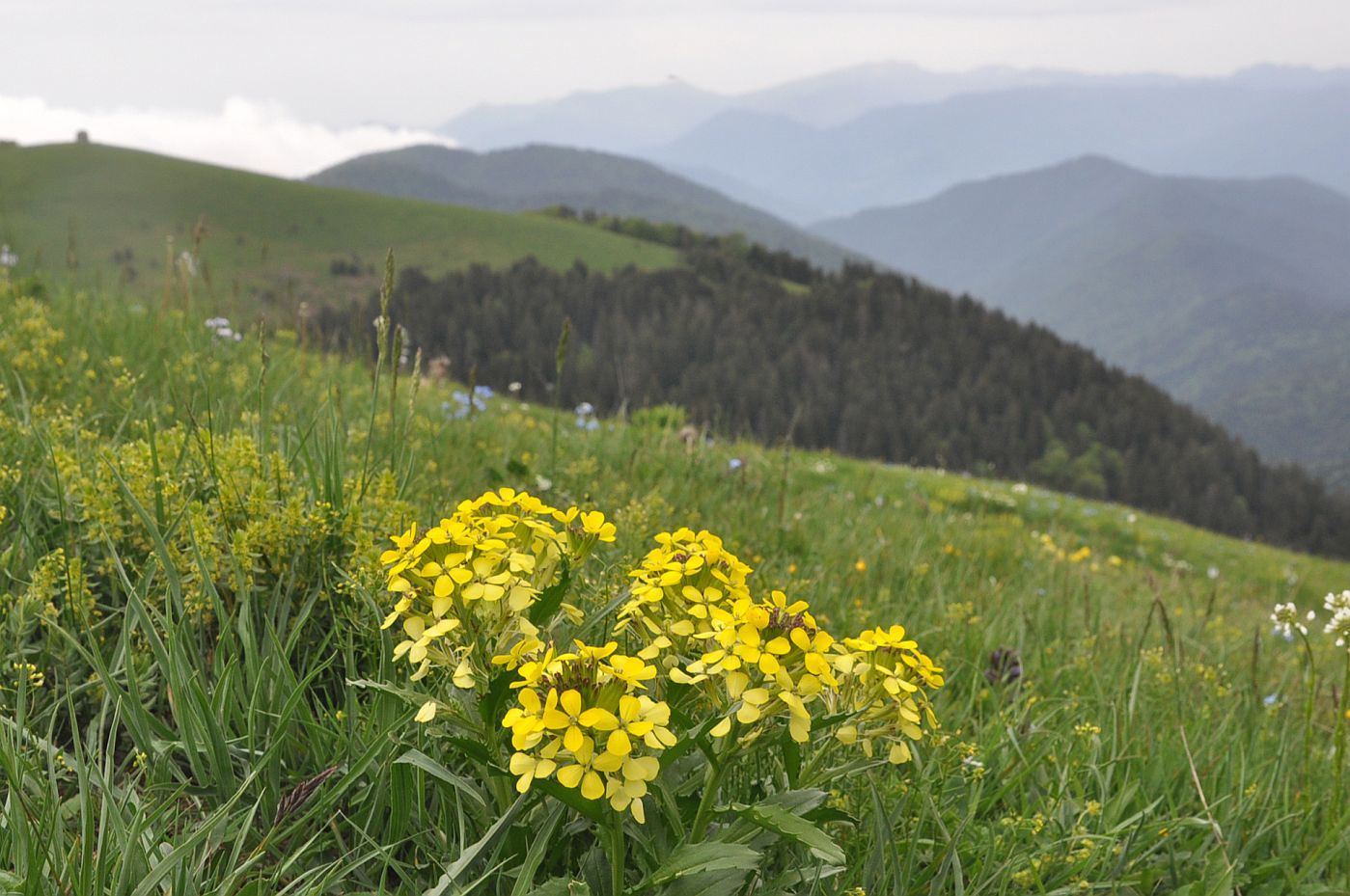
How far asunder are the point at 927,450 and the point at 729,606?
82.6 m

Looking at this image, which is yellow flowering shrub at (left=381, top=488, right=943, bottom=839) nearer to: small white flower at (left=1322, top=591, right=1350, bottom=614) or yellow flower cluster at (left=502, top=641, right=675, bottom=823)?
yellow flower cluster at (left=502, top=641, right=675, bottom=823)

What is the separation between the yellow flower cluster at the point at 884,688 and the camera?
A: 181 cm

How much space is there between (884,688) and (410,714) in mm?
1222

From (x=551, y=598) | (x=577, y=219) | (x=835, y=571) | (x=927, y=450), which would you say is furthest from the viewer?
(x=577, y=219)

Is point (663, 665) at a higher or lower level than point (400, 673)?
higher

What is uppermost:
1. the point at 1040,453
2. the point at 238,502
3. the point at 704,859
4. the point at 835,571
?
the point at 238,502

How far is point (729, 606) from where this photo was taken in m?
1.94

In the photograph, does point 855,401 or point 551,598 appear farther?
point 855,401

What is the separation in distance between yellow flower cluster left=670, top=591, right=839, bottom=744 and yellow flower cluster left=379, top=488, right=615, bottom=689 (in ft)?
1.24

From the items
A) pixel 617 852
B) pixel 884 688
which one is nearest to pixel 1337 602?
pixel 884 688

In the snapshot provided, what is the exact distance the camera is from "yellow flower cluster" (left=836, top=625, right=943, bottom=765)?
1.81 meters

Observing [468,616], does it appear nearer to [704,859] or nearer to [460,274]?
[704,859]

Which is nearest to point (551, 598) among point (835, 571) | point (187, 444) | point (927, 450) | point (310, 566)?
point (310, 566)

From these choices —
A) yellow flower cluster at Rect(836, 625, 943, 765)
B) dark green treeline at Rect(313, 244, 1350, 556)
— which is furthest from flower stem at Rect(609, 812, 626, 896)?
dark green treeline at Rect(313, 244, 1350, 556)
